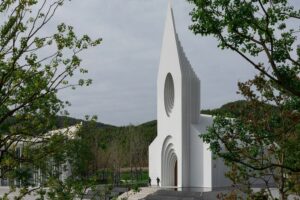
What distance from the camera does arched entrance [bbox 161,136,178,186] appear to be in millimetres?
31812

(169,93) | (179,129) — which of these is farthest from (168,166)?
(169,93)

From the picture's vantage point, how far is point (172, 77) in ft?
103

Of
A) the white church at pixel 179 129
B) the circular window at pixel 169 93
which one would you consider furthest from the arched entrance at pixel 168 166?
the circular window at pixel 169 93

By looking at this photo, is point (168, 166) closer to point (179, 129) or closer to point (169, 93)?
point (179, 129)

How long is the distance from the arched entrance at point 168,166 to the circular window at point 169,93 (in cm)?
206

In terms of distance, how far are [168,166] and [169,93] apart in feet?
15.2

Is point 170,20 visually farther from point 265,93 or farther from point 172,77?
point 265,93

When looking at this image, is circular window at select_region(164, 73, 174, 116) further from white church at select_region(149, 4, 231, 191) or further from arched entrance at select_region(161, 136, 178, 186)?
arched entrance at select_region(161, 136, 178, 186)

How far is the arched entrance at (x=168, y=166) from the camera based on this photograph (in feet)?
104

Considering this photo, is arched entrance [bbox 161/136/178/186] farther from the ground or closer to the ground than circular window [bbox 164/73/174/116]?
closer to the ground

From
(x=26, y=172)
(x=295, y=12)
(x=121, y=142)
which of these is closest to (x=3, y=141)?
(x=26, y=172)

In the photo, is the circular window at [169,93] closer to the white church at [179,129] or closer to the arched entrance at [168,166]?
the white church at [179,129]

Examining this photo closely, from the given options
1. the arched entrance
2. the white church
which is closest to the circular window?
the white church

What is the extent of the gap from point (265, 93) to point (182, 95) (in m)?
20.2
